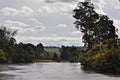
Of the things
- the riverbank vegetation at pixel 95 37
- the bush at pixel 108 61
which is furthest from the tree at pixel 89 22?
the bush at pixel 108 61

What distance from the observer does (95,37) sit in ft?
330

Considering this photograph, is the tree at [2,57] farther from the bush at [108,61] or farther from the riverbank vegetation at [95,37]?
the bush at [108,61]

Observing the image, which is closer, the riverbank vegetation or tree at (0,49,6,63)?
the riverbank vegetation

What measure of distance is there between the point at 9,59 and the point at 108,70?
304ft

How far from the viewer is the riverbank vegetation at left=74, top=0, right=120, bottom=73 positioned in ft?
246

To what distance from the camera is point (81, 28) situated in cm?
9606

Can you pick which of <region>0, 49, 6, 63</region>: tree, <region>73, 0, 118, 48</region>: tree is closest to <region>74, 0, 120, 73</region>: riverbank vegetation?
<region>73, 0, 118, 48</region>: tree

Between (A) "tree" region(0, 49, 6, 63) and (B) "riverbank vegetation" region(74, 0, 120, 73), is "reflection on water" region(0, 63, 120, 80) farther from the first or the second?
(A) "tree" region(0, 49, 6, 63)

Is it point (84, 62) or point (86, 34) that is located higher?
point (86, 34)

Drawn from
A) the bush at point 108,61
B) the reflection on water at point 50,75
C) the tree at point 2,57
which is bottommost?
the reflection on water at point 50,75

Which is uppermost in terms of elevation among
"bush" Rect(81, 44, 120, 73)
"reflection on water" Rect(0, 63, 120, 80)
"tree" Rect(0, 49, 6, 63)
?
"tree" Rect(0, 49, 6, 63)

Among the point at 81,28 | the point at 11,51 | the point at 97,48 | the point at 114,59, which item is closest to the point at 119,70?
the point at 114,59

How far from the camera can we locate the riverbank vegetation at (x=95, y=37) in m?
75.0

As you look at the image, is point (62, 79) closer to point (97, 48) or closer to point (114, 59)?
point (114, 59)
